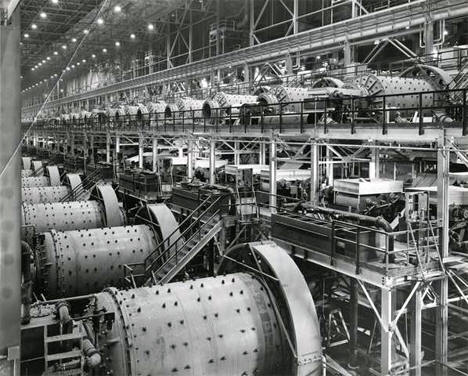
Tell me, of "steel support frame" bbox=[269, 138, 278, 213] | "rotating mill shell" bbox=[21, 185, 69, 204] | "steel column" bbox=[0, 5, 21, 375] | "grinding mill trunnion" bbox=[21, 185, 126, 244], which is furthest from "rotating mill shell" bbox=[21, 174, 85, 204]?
"steel column" bbox=[0, 5, 21, 375]

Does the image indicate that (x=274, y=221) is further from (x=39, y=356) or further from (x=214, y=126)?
(x=214, y=126)

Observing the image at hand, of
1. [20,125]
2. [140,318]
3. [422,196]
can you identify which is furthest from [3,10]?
[422,196]

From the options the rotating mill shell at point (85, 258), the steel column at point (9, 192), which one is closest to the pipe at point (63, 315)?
the steel column at point (9, 192)

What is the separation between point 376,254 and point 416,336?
2049mm

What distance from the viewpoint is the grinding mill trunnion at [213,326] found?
9781mm

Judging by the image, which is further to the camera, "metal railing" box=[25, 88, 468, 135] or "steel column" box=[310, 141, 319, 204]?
"steel column" box=[310, 141, 319, 204]

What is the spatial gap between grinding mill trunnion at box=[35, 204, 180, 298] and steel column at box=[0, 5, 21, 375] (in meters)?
13.6

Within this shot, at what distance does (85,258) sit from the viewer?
1808 cm

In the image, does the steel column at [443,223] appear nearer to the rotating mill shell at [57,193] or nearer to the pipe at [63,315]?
the pipe at [63,315]

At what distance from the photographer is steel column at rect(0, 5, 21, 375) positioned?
424 centimetres

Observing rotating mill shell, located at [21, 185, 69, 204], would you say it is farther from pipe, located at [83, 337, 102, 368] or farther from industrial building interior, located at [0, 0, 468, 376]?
pipe, located at [83, 337, 102, 368]

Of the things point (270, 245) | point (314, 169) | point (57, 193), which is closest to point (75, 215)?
point (57, 193)

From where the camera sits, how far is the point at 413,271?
1073 centimetres

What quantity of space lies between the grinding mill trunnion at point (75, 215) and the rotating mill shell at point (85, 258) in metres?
3.90
